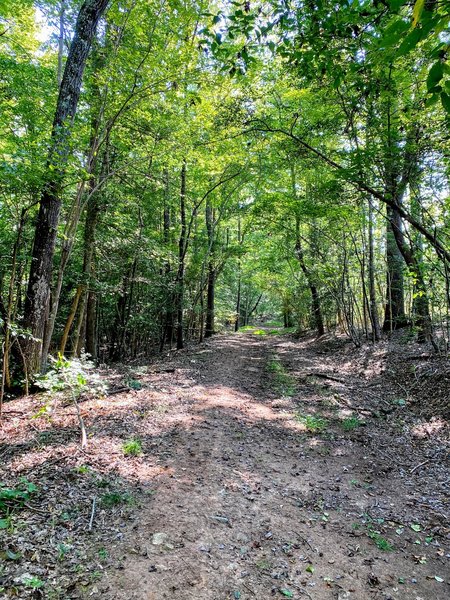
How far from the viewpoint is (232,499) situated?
369 cm

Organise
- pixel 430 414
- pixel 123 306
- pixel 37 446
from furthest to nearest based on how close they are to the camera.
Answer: pixel 123 306 → pixel 430 414 → pixel 37 446

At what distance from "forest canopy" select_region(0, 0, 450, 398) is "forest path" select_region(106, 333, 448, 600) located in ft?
9.10

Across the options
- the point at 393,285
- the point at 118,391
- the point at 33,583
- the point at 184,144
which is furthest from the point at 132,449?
the point at 393,285

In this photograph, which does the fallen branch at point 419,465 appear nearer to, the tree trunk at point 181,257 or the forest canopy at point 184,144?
the forest canopy at point 184,144

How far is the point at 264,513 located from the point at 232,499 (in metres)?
0.37

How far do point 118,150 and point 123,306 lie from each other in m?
5.45

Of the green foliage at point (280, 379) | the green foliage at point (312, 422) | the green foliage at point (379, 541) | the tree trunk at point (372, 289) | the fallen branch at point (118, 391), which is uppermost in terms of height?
the tree trunk at point (372, 289)

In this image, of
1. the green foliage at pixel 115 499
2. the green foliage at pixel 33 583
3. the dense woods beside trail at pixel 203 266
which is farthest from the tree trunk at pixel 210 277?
the green foliage at pixel 33 583

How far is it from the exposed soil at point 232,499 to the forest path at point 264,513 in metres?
0.02

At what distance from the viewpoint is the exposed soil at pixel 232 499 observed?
2.63 metres

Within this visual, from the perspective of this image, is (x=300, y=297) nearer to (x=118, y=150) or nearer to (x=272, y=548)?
(x=118, y=150)

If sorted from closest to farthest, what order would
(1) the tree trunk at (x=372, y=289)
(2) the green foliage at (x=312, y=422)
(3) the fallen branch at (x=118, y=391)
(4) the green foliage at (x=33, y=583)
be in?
1. (4) the green foliage at (x=33, y=583)
2. (2) the green foliage at (x=312, y=422)
3. (3) the fallen branch at (x=118, y=391)
4. (1) the tree trunk at (x=372, y=289)

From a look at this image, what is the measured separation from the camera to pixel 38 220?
6344mm

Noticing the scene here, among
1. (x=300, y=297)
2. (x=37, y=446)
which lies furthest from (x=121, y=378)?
(x=300, y=297)
